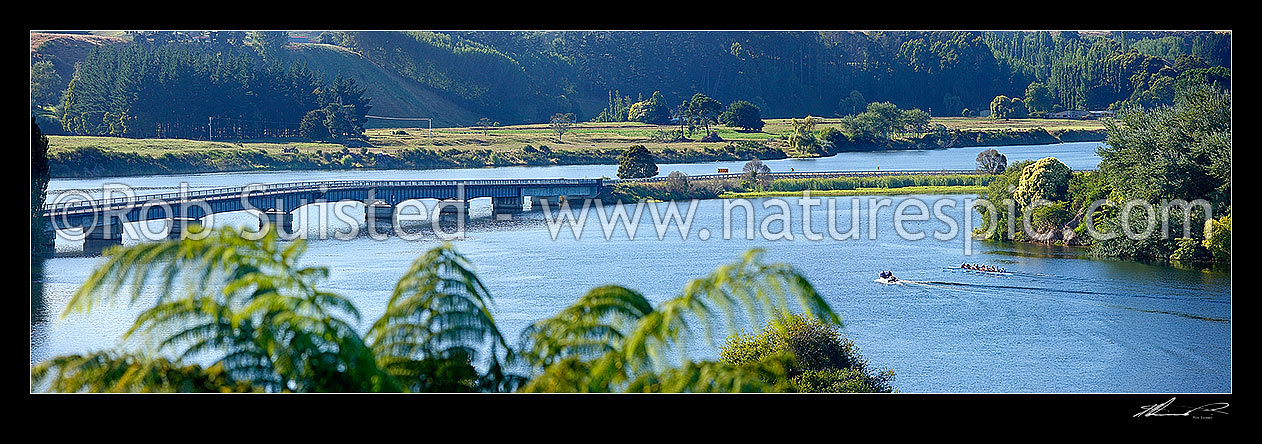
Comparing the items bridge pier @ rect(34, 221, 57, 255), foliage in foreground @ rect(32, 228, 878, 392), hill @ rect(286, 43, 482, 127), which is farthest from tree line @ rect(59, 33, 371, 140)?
foliage in foreground @ rect(32, 228, 878, 392)

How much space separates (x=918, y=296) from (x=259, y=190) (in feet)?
Result: 60.5

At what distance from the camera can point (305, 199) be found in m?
32.5

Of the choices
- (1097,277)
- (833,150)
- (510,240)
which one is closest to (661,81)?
(833,150)

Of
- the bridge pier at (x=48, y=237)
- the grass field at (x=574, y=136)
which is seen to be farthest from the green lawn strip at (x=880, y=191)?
the bridge pier at (x=48, y=237)

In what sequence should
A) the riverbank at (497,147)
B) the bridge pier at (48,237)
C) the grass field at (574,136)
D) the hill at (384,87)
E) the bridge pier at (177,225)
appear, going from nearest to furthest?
the bridge pier at (48,237), the bridge pier at (177,225), the riverbank at (497,147), the grass field at (574,136), the hill at (384,87)

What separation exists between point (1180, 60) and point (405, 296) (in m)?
37.4

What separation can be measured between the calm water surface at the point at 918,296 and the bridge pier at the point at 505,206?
4.25 meters

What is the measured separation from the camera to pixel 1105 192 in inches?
1064

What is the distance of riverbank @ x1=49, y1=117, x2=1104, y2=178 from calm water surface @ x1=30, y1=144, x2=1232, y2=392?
289 inches

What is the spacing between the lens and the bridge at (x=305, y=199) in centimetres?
Answer: 2661

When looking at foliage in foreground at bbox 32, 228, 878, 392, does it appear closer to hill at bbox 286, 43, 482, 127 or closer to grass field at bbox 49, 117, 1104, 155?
grass field at bbox 49, 117, 1104, 155
